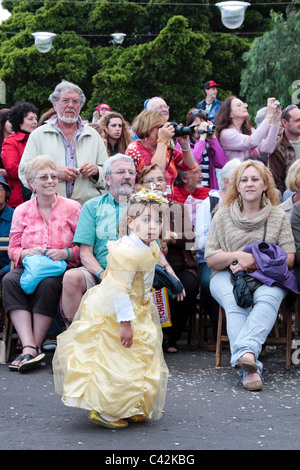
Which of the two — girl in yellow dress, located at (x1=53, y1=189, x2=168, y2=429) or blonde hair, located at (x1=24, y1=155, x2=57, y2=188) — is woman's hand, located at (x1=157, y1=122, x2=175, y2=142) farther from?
girl in yellow dress, located at (x1=53, y1=189, x2=168, y2=429)

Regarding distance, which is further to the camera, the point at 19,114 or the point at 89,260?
the point at 19,114

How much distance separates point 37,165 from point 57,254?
A: 2.57 ft

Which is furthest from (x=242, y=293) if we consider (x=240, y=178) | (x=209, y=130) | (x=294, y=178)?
(x=209, y=130)

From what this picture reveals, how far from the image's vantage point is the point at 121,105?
25188 mm

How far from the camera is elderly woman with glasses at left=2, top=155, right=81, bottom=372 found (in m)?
6.35

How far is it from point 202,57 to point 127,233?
73.9 ft

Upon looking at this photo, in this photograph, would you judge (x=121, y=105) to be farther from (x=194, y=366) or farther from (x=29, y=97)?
(x=194, y=366)

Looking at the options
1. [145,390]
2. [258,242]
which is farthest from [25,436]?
[258,242]

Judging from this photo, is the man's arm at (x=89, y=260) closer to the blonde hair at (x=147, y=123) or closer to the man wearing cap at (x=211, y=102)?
the blonde hair at (x=147, y=123)

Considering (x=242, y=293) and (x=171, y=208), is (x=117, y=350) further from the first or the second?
(x=171, y=208)

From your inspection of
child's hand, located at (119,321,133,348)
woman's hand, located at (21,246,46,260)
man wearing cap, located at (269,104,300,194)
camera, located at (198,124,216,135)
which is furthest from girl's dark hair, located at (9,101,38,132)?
child's hand, located at (119,321,133,348)

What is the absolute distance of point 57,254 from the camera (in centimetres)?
646

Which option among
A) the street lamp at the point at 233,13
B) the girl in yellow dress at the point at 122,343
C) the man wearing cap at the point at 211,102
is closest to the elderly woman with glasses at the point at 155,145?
the girl in yellow dress at the point at 122,343

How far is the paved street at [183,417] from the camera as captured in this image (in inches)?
166
